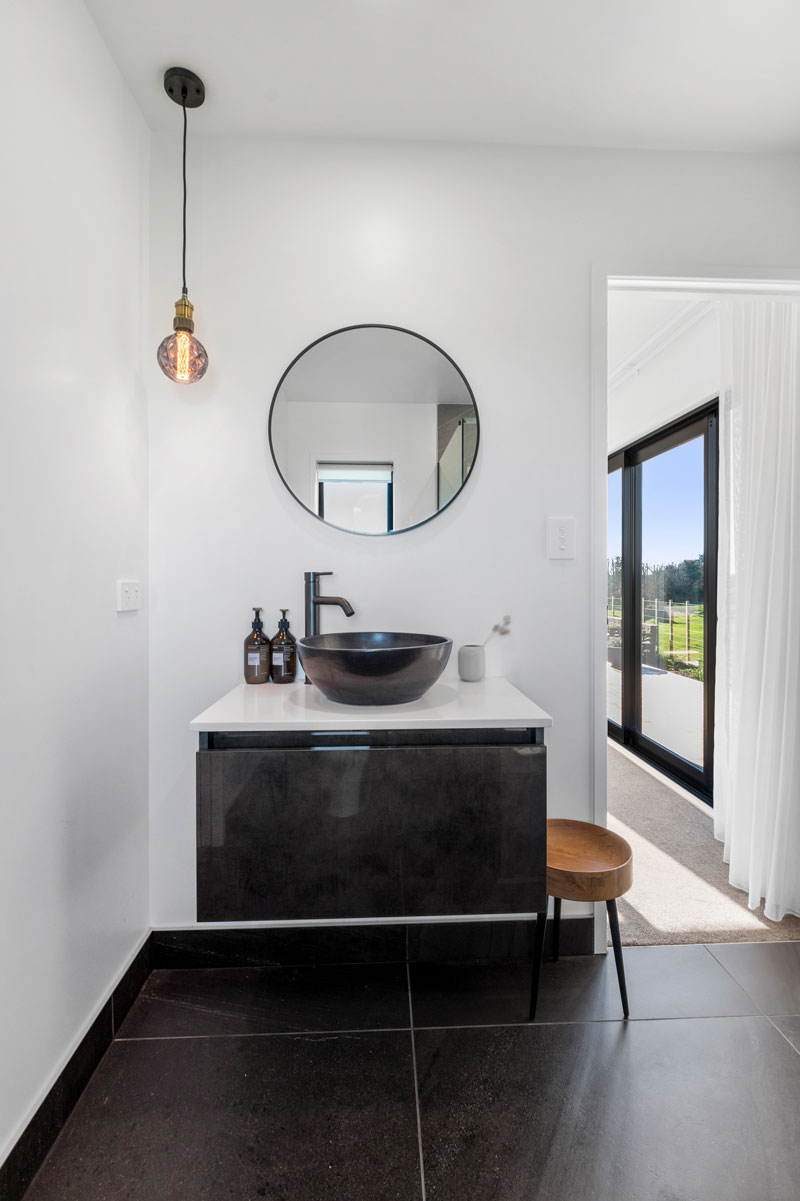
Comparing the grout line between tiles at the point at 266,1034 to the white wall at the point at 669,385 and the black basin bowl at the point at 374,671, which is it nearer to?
the black basin bowl at the point at 374,671

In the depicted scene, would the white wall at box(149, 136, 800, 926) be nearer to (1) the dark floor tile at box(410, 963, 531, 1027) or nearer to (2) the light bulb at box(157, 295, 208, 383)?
(2) the light bulb at box(157, 295, 208, 383)

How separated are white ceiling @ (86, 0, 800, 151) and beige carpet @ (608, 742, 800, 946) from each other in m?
2.47

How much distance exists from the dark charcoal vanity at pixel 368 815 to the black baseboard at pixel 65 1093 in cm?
43

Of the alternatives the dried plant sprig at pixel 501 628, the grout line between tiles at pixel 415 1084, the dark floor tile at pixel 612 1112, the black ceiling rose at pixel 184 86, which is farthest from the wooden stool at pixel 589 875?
the black ceiling rose at pixel 184 86

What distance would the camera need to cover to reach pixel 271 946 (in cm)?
178

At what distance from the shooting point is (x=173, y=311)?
1797mm

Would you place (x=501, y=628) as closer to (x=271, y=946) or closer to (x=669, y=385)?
(x=271, y=946)

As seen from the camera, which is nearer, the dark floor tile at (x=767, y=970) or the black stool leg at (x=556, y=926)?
the dark floor tile at (x=767, y=970)

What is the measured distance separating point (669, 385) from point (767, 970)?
9.06 feet

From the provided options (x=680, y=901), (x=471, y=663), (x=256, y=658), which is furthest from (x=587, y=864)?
(x=256, y=658)

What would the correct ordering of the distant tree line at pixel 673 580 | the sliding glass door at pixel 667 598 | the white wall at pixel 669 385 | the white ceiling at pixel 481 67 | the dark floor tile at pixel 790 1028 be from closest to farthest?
the white ceiling at pixel 481 67
the dark floor tile at pixel 790 1028
the white wall at pixel 669 385
the sliding glass door at pixel 667 598
the distant tree line at pixel 673 580

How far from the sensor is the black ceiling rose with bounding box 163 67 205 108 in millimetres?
1563

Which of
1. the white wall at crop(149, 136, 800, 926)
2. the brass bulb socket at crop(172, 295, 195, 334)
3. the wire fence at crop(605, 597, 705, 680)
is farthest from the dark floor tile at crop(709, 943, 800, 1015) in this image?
the brass bulb socket at crop(172, 295, 195, 334)

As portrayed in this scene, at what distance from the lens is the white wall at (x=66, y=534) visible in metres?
1.13
